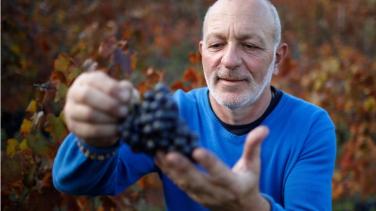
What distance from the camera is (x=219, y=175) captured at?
159 centimetres

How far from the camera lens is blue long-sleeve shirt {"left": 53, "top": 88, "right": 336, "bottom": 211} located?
2.24 m

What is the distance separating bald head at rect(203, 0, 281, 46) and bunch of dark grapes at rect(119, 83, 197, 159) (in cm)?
81

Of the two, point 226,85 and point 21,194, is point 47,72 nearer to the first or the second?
point 21,194

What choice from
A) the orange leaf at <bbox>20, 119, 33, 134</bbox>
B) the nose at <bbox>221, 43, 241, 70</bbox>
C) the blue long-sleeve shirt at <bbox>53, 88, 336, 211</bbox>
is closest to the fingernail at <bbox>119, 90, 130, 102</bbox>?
the blue long-sleeve shirt at <bbox>53, 88, 336, 211</bbox>

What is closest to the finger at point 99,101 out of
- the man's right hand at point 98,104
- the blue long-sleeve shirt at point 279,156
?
the man's right hand at point 98,104

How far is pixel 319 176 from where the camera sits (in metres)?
2.29

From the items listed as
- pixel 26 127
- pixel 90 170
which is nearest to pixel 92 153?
pixel 90 170

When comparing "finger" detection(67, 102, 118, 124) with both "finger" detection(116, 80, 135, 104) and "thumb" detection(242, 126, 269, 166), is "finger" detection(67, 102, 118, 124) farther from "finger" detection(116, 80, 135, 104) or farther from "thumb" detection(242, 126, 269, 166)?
"thumb" detection(242, 126, 269, 166)

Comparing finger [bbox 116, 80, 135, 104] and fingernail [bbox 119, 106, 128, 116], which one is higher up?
finger [bbox 116, 80, 135, 104]

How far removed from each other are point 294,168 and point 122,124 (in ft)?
2.88

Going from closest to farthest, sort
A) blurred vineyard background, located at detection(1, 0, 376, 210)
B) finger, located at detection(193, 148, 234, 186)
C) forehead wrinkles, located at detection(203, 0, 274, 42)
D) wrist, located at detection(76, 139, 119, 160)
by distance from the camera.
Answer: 1. finger, located at detection(193, 148, 234, 186)
2. wrist, located at detection(76, 139, 119, 160)
3. forehead wrinkles, located at detection(203, 0, 274, 42)
4. blurred vineyard background, located at detection(1, 0, 376, 210)

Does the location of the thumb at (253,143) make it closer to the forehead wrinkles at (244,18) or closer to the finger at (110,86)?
the finger at (110,86)

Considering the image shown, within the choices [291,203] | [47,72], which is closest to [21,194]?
[291,203]

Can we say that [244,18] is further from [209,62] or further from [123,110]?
[123,110]
